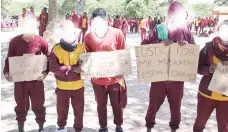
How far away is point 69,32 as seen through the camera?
416 centimetres

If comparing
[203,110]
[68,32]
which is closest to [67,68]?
[68,32]

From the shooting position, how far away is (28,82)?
4.42 m

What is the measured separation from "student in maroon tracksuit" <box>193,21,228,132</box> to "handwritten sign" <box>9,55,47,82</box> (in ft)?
6.58

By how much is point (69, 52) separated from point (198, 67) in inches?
61.8

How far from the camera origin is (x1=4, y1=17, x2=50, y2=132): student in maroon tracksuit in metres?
4.32

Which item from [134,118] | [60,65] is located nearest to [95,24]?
[60,65]

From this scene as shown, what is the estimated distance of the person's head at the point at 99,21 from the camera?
4.09m

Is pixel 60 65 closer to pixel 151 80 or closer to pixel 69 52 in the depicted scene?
pixel 69 52

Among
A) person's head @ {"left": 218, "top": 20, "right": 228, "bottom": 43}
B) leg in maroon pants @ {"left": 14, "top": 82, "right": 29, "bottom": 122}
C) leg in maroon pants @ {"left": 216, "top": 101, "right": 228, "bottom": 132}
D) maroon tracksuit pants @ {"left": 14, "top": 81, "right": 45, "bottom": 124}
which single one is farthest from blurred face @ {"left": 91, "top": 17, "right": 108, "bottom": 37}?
leg in maroon pants @ {"left": 216, "top": 101, "right": 228, "bottom": 132}

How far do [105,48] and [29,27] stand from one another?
38.9 inches

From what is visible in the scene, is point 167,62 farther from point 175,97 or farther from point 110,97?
point 110,97

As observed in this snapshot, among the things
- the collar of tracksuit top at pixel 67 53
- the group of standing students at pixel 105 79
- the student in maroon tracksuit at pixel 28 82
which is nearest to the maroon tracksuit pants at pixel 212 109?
the group of standing students at pixel 105 79

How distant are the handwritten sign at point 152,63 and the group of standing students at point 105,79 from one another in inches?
4.7

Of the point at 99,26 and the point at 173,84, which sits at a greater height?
the point at 99,26
